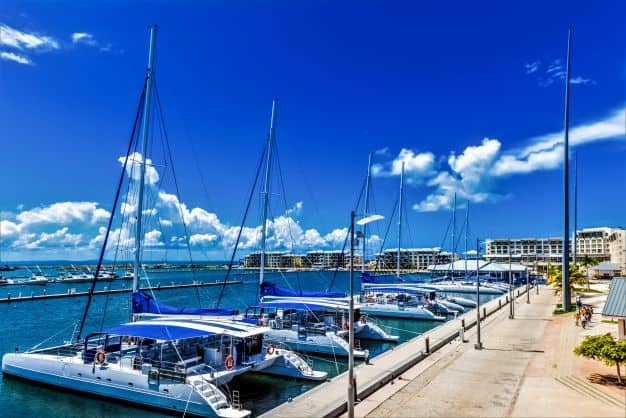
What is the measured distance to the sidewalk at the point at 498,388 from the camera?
53.1 feet

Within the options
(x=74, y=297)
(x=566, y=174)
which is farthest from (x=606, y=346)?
(x=74, y=297)

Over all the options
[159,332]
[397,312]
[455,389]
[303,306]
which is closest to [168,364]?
[159,332]

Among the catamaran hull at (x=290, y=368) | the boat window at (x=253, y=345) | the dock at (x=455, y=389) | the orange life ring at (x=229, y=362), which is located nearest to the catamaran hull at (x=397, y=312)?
the dock at (x=455, y=389)

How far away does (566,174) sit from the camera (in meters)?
45.2

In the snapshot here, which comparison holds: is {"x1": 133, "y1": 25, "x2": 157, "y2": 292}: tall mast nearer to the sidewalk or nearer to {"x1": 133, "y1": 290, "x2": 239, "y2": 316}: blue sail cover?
{"x1": 133, "y1": 290, "x2": 239, "y2": 316}: blue sail cover

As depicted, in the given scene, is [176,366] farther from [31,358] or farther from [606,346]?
[606,346]

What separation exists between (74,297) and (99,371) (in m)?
72.2

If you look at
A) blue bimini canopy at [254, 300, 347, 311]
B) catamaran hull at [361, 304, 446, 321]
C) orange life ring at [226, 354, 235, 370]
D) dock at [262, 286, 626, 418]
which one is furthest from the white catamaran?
catamaran hull at [361, 304, 446, 321]

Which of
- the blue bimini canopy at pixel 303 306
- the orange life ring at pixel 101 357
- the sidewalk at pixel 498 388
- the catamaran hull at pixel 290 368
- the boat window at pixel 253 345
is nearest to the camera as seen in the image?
the sidewalk at pixel 498 388

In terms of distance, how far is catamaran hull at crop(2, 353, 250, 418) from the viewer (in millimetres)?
19125

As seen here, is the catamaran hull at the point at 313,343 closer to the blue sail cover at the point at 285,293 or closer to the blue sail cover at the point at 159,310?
the blue sail cover at the point at 159,310

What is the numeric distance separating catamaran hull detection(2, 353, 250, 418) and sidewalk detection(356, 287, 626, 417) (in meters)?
6.75

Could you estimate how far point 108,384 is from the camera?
21547 mm

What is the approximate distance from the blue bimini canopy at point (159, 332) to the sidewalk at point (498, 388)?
8.61 metres
